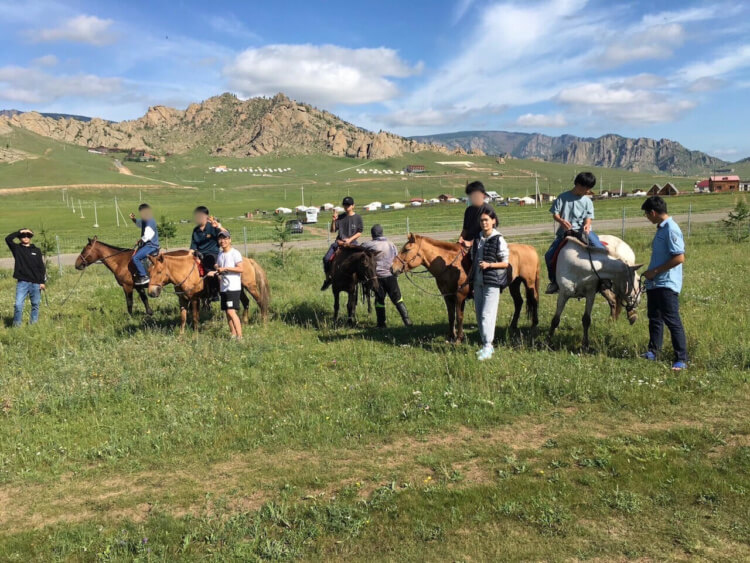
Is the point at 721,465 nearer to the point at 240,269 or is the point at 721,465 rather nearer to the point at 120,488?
the point at 120,488

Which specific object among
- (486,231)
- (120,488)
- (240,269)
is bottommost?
(120,488)

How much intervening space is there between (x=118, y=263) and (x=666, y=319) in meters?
12.8

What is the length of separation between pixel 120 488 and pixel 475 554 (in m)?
3.61

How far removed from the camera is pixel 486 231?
7.67 m

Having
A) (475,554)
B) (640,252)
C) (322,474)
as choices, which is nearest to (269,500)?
(322,474)

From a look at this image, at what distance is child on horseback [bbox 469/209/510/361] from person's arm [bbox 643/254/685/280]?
2059 millimetres

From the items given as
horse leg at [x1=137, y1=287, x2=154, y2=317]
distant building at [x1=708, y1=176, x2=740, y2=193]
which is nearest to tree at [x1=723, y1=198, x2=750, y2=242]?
horse leg at [x1=137, y1=287, x2=154, y2=317]

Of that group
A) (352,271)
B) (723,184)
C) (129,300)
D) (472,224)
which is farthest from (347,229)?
(723,184)

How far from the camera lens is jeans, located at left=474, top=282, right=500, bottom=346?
7.68m

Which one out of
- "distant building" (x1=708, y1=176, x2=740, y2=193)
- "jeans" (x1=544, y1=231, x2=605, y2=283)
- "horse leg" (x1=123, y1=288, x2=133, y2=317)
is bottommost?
"horse leg" (x1=123, y1=288, x2=133, y2=317)

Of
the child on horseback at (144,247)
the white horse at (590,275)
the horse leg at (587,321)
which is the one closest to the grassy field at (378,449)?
the horse leg at (587,321)

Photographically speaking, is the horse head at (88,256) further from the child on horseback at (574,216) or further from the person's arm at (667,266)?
the person's arm at (667,266)

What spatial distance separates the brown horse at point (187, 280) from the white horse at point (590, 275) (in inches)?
258

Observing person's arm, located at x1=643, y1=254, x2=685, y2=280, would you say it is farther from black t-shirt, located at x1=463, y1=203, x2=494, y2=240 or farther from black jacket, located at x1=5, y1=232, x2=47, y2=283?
black jacket, located at x1=5, y1=232, x2=47, y2=283
